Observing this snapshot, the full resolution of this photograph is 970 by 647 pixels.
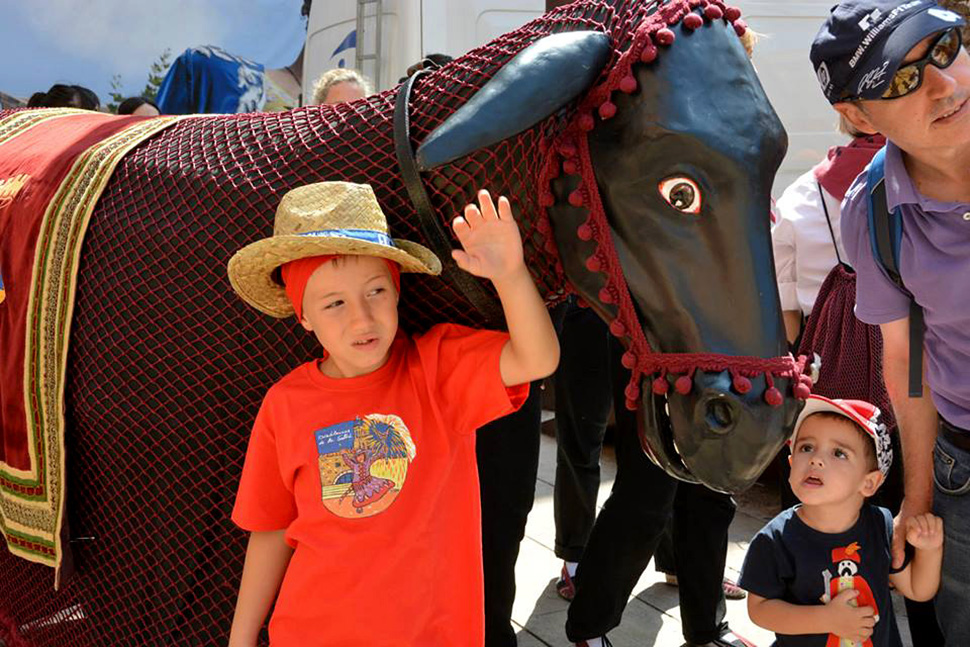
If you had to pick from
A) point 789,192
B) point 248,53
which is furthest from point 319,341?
point 248,53

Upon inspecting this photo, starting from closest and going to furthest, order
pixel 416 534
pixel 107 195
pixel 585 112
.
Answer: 1. pixel 585 112
2. pixel 416 534
3. pixel 107 195

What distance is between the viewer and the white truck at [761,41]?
220 inches

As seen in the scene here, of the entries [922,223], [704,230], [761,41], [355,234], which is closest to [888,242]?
[922,223]

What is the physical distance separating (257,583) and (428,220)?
77 cm

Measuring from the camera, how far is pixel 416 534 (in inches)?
70.3

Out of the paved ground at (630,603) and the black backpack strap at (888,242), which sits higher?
the black backpack strap at (888,242)

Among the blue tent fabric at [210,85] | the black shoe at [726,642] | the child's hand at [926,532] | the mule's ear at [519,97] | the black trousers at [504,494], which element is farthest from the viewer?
the blue tent fabric at [210,85]

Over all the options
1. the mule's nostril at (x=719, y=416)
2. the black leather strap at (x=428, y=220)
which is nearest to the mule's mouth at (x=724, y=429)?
the mule's nostril at (x=719, y=416)

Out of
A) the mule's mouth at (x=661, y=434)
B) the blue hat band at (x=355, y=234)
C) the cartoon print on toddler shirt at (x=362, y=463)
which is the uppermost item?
the blue hat band at (x=355, y=234)

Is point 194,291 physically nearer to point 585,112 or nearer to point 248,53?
point 585,112

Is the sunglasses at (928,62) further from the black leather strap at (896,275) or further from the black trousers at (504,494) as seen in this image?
the black trousers at (504,494)

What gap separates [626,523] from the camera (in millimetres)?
3031

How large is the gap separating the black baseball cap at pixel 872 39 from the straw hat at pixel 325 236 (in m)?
0.89

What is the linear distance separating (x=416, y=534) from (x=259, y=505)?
306 millimetres
